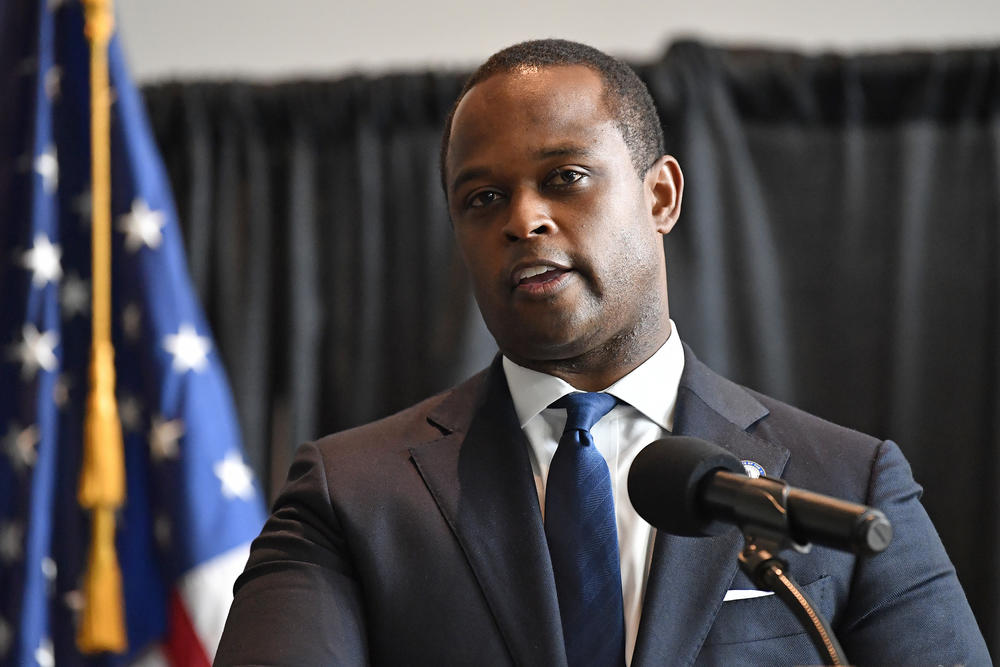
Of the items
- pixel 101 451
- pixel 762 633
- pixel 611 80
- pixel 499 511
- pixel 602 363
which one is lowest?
pixel 101 451

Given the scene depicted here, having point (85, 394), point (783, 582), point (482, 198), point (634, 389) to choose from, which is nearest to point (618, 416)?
point (634, 389)

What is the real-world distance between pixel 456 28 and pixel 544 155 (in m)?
2.08

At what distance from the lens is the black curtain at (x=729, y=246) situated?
319cm

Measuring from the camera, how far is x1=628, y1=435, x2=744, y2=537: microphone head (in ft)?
3.67

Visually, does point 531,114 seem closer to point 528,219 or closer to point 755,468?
point 528,219

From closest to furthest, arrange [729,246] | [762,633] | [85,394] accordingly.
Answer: [762,633] → [85,394] → [729,246]

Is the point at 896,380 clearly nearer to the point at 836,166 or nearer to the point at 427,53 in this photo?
the point at 836,166

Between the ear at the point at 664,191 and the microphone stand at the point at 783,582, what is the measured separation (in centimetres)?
82

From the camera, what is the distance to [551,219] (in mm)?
1618

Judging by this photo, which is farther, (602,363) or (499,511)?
(602,363)

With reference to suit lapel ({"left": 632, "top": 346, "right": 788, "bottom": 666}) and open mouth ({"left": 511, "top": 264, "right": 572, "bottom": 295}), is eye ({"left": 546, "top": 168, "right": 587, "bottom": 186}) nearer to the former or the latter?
open mouth ({"left": 511, "top": 264, "right": 572, "bottom": 295})

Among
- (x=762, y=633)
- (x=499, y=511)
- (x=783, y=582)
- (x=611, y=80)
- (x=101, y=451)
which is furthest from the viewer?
(x=101, y=451)

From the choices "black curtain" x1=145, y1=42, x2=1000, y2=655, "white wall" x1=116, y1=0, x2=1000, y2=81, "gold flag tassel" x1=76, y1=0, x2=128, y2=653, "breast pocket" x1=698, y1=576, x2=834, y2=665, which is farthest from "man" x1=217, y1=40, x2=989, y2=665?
"white wall" x1=116, y1=0, x2=1000, y2=81

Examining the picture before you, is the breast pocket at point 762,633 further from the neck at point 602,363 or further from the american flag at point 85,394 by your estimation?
the american flag at point 85,394
